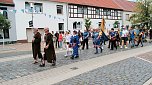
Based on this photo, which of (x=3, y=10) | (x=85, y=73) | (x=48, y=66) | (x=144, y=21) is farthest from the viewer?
(x=144, y=21)

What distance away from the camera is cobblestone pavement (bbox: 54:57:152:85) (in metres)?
8.35

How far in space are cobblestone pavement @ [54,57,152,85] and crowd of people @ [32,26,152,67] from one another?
2.51 metres

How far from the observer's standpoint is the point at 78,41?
14664 millimetres

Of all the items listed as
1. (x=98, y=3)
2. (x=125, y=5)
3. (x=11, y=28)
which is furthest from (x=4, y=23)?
(x=125, y=5)

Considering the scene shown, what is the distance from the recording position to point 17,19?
30.6m

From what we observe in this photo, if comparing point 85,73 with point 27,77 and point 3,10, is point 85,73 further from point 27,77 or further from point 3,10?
point 3,10

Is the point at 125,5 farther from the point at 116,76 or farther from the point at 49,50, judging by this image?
the point at 116,76

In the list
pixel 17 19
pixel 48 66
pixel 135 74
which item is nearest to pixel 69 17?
pixel 17 19

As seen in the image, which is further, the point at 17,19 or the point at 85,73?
the point at 17,19

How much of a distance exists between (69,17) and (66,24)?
51.1 inches

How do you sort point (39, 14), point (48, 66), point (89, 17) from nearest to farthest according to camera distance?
point (48, 66), point (39, 14), point (89, 17)

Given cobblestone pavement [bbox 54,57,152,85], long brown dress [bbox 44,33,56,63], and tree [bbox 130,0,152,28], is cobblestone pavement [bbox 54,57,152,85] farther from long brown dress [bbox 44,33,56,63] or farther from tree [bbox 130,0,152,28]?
tree [bbox 130,0,152,28]

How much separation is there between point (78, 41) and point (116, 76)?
5700mm

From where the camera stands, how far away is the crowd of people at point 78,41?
11.7m
